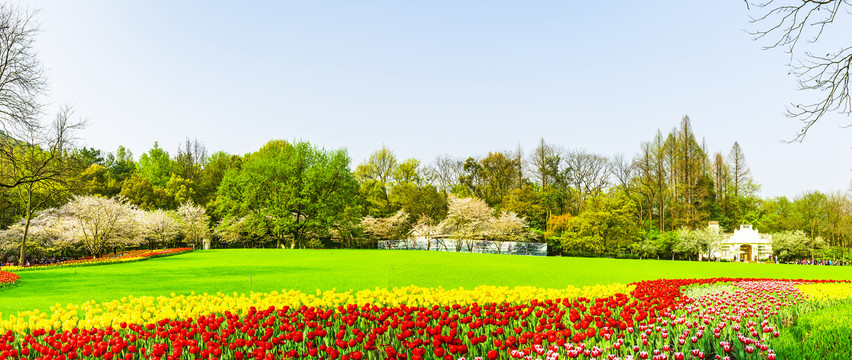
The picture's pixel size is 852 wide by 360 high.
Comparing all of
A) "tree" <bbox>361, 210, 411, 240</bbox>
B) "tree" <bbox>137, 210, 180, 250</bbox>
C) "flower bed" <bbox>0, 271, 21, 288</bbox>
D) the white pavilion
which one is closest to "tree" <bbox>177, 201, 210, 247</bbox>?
"tree" <bbox>137, 210, 180, 250</bbox>

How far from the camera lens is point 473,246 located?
4294 cm

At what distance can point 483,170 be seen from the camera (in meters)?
51.6

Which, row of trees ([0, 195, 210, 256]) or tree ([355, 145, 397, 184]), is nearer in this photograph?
row of trees ([0, 195, 210, 256])

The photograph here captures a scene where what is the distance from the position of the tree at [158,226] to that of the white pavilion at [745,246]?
153 feet

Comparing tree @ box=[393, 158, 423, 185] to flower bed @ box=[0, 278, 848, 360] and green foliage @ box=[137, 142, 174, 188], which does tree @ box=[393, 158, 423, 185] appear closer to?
green foliage @ box=[137, 142, 174, 188]

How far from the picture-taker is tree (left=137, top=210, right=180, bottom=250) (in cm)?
3515

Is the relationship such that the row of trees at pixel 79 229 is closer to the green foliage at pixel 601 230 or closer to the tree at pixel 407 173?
the tree at pixel 407 173

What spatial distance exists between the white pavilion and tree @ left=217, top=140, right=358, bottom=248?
34.3 meters

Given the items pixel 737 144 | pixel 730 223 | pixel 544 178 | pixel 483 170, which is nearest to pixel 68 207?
pixel 483 170

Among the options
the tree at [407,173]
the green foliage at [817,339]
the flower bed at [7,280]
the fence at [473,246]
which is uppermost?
the tree at [407,173]

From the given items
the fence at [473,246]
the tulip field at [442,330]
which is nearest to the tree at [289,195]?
the fence at [473,246]

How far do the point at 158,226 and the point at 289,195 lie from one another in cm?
1015

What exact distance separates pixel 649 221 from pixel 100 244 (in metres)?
46.6

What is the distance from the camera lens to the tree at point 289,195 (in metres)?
38.5
